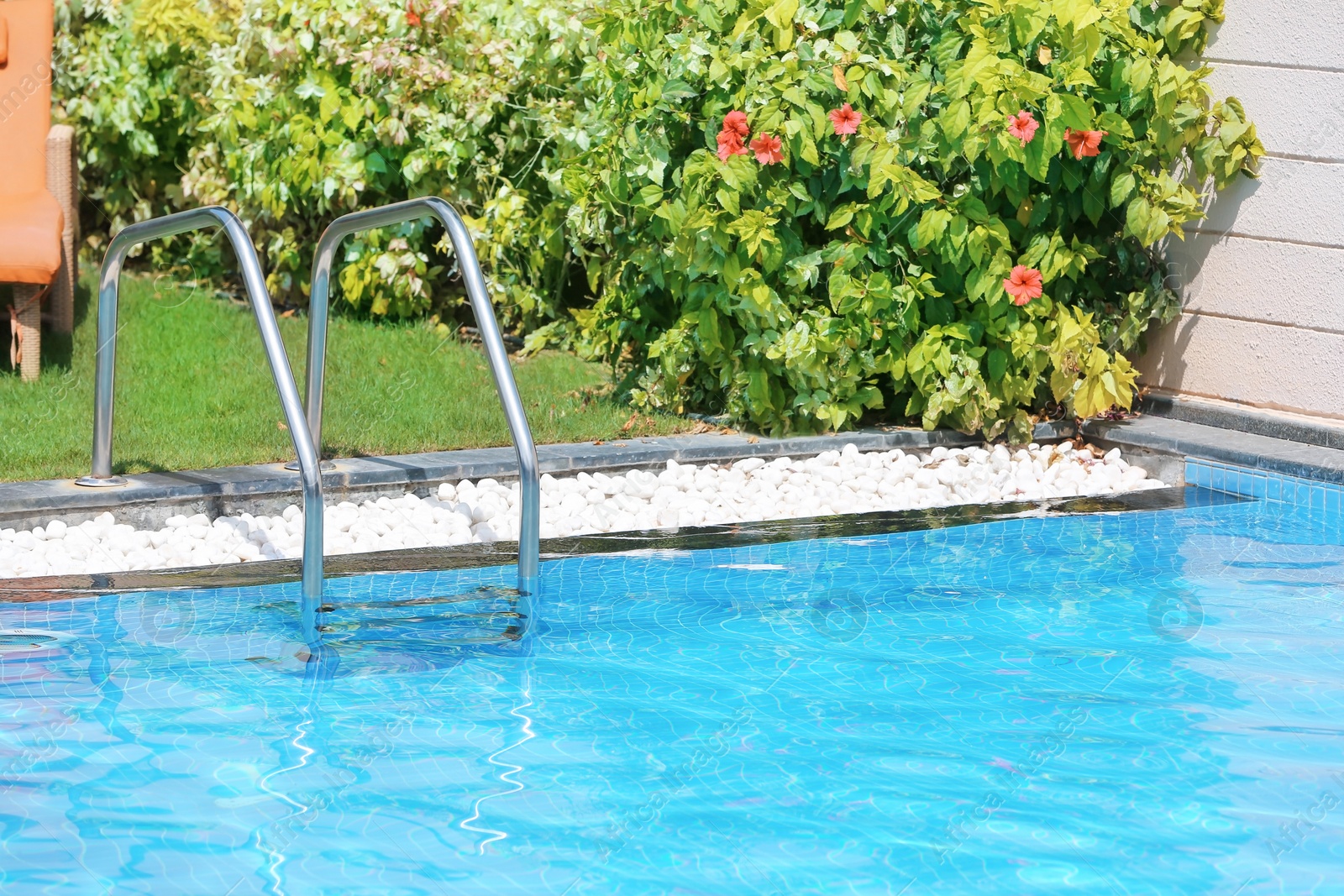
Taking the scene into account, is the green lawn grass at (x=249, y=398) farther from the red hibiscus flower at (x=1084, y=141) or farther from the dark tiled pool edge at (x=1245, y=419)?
the dark tiled pool edge at (x=1245, y=419)

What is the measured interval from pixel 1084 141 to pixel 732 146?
109 centimetres

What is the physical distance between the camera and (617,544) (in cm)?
422

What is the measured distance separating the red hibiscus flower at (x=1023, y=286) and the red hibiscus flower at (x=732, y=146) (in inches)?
37.0

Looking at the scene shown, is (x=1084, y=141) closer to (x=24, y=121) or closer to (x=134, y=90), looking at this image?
(x=24, y=121)

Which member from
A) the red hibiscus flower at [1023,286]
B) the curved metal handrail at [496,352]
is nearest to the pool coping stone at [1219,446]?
the red hibiscus flower at [1023,286]

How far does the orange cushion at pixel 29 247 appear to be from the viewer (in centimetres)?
536

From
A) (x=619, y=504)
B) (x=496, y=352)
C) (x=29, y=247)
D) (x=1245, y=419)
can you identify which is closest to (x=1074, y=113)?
(x=1245, y=419)

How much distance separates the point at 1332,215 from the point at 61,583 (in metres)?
4.11

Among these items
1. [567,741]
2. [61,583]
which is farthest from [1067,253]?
[61,583]

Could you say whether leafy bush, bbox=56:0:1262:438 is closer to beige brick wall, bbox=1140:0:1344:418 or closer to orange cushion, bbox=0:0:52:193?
beige brick wall, bbox=1140:0:1344:418

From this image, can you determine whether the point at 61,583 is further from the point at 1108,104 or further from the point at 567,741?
the point at 1108,104

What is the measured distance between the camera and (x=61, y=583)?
3.64m

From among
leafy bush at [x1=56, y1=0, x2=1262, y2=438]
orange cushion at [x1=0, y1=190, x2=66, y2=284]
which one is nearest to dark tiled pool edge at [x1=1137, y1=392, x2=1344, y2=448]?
leafy bush at [x1=56, y1=0, x2=1262, y2=438]

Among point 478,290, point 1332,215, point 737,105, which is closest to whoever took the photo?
point 478,290
